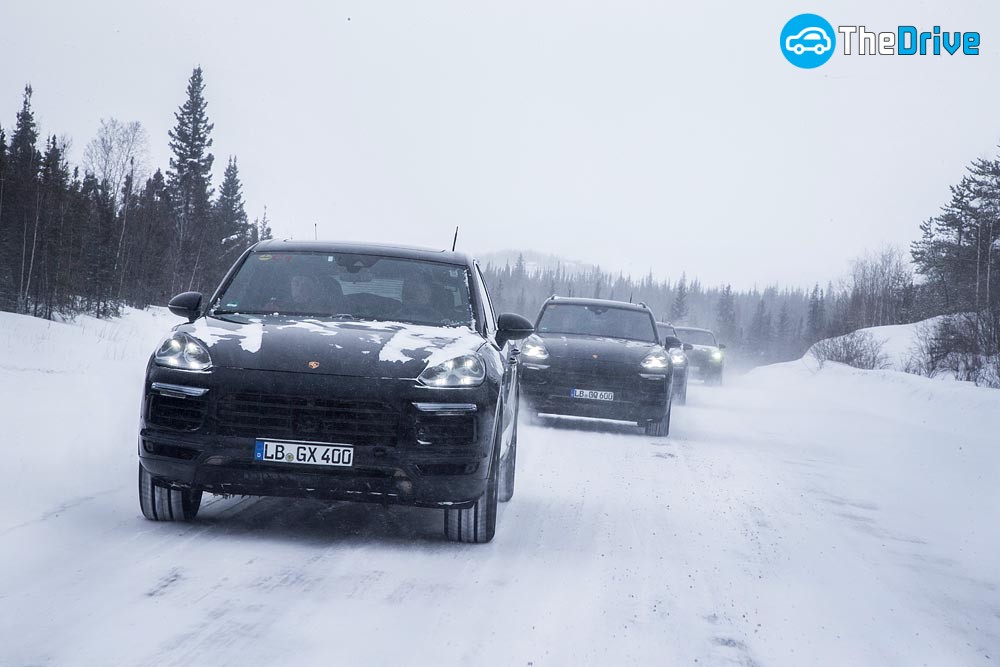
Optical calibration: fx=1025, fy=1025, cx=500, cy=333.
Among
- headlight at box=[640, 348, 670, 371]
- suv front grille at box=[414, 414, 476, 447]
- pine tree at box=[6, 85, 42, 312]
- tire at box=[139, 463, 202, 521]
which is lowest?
tire at box=[139, 463, 202, 521]

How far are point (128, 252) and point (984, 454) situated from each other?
177ft

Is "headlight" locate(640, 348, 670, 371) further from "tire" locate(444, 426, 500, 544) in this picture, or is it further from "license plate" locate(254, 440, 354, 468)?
"license plate" locate(254, 440, 354, 468)

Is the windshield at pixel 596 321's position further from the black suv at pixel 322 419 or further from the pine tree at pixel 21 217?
the pine tree at pixel 21 217

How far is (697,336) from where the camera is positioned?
31812 millimetres

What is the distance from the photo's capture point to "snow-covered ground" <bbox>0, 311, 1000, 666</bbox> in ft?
12.3

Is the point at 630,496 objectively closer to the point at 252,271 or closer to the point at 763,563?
the point at 763,563

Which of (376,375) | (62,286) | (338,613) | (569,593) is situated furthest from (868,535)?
(62,286)

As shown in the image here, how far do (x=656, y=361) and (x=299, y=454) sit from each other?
844 centimetres

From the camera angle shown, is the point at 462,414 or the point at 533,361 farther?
the point at 533,361

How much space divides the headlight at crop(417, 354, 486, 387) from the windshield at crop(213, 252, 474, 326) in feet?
2.70

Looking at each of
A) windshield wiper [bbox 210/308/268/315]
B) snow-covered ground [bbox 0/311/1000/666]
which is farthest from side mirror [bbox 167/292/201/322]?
snow-covered ground [bbox 0/311/1000/666]

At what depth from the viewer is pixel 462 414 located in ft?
17.4

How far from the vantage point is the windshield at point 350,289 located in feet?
20.7

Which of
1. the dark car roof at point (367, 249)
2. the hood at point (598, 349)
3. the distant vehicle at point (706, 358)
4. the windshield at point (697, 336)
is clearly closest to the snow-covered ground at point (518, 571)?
the dark car roof at point (367, 249)
